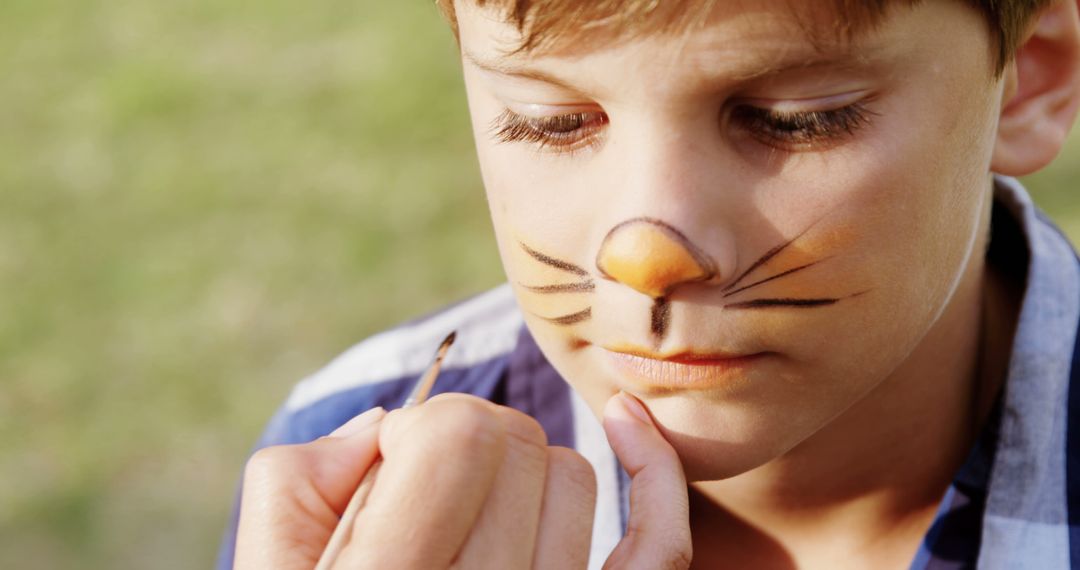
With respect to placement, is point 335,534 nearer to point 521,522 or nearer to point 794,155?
point 521,522

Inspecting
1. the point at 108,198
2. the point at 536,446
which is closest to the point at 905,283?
the point at 536,446

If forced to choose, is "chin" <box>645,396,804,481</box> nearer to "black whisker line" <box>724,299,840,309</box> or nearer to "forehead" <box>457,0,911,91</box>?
Answer: "black whisker line" <box>724,299,840,309</box>

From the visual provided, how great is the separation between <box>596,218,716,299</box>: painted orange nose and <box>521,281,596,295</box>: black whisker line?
0.23 feet

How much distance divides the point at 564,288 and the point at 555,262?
0.03 metres

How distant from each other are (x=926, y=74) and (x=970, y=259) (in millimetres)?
405

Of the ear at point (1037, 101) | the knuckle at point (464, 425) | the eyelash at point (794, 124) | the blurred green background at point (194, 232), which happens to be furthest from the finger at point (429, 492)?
the blurred green background at point (194, 232)

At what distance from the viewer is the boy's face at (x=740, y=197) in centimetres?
124

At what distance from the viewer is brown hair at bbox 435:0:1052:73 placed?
121 centimetres

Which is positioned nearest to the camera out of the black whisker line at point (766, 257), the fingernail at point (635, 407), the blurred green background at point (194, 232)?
the black whisker line at point (766, 257)

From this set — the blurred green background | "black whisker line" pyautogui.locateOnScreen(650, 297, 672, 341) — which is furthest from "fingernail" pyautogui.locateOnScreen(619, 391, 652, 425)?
the blurred green background

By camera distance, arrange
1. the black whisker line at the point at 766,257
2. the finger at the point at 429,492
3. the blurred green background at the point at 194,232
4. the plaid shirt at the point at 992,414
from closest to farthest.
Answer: the finger at the point at 429,492, the black whisker line at the point at 766,257, the plaid shirt at the point at 992,414, the blurred green background at the point at 194,232

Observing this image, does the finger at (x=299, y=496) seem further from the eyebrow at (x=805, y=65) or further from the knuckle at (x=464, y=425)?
the eyebrow at (x=805, y=65)

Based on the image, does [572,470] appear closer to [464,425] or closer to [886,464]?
[464,425]

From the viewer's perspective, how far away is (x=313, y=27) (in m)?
4.69
